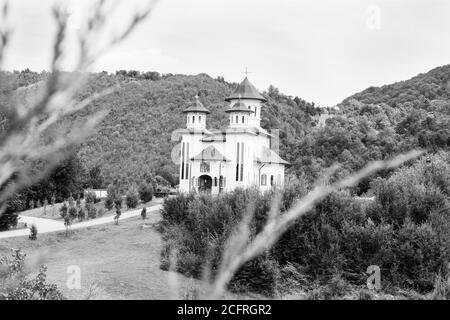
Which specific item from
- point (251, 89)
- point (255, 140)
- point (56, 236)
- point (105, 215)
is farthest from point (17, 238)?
point (251, 89)

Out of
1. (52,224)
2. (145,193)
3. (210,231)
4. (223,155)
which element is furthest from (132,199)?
(210,231)

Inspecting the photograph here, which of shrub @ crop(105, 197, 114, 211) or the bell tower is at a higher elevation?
the bell tower

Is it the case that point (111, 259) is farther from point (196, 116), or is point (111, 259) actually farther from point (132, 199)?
point (196, 116)

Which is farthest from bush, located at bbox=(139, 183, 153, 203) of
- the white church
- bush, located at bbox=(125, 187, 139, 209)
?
the white church

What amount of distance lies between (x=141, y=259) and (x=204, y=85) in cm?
5768

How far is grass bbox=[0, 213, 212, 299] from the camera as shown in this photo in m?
14.7

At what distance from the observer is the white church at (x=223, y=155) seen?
1291 inches

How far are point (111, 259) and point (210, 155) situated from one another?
14528 millimetres

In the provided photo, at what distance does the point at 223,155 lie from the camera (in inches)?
1309

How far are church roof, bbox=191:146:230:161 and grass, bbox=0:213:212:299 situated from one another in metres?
6.34

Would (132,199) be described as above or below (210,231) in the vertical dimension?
above

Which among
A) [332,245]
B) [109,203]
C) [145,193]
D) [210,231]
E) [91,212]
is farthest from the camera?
[145,193]

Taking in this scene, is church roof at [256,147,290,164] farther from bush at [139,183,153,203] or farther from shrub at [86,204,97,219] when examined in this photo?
shrub at [86,204,97,219]

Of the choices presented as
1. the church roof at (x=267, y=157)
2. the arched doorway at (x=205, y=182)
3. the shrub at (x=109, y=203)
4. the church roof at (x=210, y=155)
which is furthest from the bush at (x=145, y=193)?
the church roof at (x=267, y=157)
